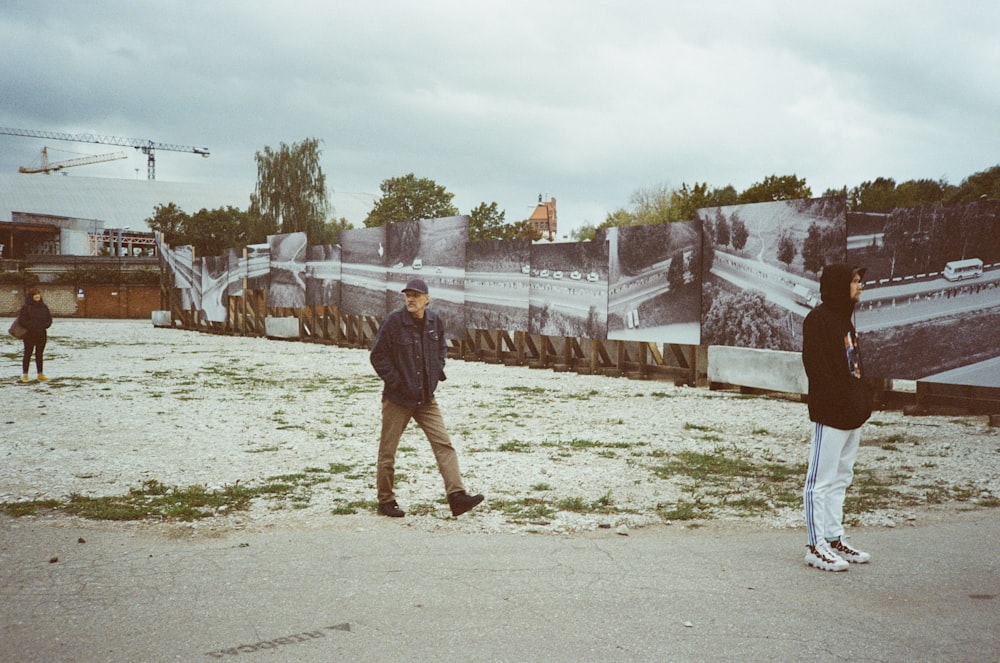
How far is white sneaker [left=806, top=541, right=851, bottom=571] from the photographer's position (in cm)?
574

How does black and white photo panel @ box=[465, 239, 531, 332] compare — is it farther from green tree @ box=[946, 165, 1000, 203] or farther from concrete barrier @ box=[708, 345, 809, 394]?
green tree @ box=[946, 165, 1000, 203]

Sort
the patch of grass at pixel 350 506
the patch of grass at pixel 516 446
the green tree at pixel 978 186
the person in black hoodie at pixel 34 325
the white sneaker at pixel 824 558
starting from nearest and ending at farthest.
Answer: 1. the white sneaker at pixel 824 558
2. the patch of grass at pixel 350 506
3. the patch of grass at pixel 516 446
4. the person in black hoodie at pixel 34 325
5. the green tree at pixel 978 186

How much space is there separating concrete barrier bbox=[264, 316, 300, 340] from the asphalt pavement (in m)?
29.7

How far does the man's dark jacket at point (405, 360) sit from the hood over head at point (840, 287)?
3.18m

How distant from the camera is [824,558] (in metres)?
5.79

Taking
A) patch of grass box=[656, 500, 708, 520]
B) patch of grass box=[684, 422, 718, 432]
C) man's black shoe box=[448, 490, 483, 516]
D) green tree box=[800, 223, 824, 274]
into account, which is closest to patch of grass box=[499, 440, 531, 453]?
patch of grass box=[684, 422, 718, 432]

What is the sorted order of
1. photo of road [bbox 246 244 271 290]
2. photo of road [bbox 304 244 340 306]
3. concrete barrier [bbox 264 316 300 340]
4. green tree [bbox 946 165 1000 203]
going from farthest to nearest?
1. green tree [bbox 946 165 1000 203]
2. photo of road [bbox 246 244 271 290]
3. concrete barrier [bbox 264 316 300 340]
4. photo of road [bbox 304 244 340 306]

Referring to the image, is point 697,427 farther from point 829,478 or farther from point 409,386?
point 829,478

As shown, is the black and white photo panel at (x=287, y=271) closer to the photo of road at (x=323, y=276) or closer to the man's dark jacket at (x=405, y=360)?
the photo of road at (x=323, y=276)

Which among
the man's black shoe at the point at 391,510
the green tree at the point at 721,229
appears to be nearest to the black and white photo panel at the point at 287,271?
the green tree at the point at 721,229

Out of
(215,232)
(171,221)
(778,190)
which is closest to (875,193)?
(778,190)

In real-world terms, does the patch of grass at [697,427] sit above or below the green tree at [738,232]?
below

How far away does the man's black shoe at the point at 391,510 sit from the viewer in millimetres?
7344

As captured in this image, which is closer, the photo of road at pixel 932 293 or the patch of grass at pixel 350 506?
the patch of grass at pixel 350 506
